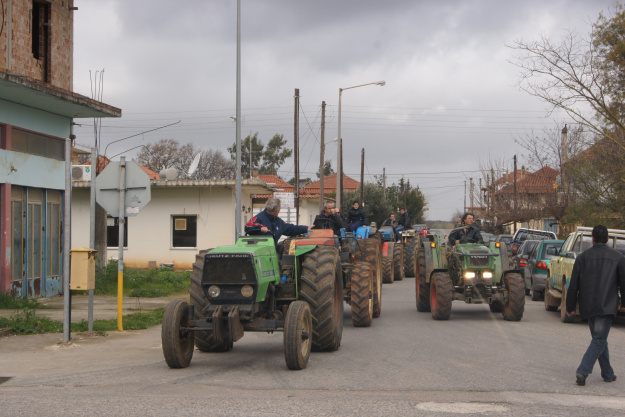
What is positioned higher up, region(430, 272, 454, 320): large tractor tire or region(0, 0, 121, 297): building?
region(0, 0, 121, 297): building

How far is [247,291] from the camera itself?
8.58 m

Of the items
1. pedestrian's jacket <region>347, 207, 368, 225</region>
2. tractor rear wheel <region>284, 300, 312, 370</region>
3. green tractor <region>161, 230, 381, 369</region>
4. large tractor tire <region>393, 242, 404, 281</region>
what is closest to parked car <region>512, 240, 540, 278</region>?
large tractor tire <region>393, 242, 404, 281</region>

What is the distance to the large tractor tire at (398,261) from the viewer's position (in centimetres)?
2577

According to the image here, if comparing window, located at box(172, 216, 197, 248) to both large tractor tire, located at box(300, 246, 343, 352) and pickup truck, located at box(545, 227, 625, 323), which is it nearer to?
pickup truck, located at box(545, 227, 625, 323)

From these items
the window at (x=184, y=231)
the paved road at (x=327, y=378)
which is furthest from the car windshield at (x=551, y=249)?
the window at (x=184, y=231)

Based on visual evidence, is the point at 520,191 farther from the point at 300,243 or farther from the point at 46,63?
the point at 300,243

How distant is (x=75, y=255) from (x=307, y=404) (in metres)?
5.41

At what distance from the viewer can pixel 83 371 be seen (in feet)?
28.8

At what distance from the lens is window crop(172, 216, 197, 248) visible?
102 ft

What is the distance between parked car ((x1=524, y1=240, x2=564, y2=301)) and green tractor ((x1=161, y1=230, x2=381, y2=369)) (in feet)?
33.7

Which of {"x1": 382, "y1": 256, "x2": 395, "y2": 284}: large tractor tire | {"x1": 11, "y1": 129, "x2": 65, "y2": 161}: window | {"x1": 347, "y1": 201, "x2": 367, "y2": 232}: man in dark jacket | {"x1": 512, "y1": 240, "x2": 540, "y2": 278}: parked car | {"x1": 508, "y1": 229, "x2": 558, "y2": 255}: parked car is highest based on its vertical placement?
{"x1": 11, "y1": 129, "x2": 65, "y2": 161}: window

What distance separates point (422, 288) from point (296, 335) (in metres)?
7.63

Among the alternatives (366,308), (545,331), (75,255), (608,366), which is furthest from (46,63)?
(608,366)

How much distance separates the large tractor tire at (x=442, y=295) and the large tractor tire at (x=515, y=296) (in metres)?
1.09
